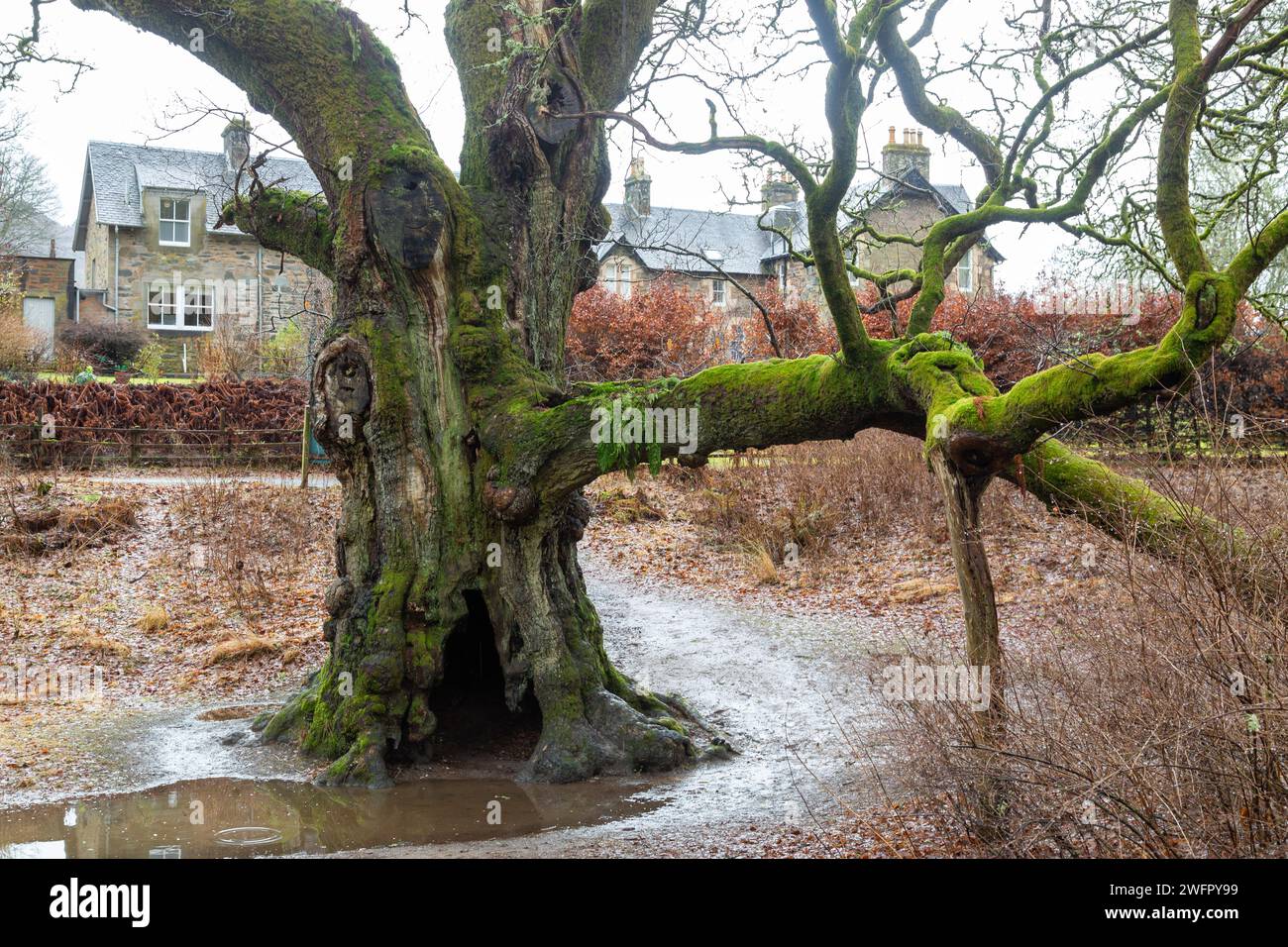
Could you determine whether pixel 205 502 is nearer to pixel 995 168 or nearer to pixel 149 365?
pixel 995 168

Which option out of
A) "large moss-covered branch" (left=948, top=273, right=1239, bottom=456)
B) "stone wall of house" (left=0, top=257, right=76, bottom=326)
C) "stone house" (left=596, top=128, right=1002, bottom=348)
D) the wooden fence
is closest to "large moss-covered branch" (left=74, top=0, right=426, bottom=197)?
"large moss-covered branch" (left=948, top=273, right=1239, bottom=456)

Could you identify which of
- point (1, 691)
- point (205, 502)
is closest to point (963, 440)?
point (1, 691)

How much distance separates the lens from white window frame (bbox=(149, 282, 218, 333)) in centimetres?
3575

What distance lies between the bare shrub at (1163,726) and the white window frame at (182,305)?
35072 mm

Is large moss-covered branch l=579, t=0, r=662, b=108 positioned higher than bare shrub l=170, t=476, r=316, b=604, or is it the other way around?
large moss-covered branch l=579, t=0, r=662, b=108

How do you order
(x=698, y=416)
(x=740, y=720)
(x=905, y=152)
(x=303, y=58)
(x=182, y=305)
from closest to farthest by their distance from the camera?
(x=698, y=416), (x=303, y=58), (x=740, y=720), (x=905, y=152), (x=182, y=305)

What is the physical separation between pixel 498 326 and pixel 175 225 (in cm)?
3207

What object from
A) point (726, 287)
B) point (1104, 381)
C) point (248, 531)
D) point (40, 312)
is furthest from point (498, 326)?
point (40, 312)

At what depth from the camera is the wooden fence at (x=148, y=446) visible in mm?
17141

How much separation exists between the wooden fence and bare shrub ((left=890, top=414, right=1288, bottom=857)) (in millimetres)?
16021

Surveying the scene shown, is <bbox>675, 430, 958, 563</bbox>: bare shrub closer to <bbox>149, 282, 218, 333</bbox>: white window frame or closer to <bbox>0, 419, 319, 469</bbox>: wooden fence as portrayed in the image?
<bbox>0, 419, 319, 469</bbox>: wooden fence

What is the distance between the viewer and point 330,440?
7863mm

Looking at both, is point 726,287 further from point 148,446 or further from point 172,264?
point 148,446

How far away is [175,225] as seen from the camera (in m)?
36.0
